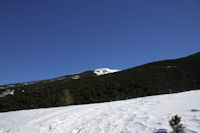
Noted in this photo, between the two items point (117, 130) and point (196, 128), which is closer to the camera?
point (196, 128)

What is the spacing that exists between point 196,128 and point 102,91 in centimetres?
1197

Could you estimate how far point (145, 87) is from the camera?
13555mm

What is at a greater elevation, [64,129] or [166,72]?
[166,72]

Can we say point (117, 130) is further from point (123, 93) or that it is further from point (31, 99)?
point (31, 99)

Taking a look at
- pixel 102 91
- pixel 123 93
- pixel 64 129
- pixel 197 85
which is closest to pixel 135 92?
pixel 123 93

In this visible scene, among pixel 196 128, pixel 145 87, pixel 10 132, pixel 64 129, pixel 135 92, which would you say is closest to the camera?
pixel 196 128

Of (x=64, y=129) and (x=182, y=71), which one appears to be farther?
(x=182, y=71)

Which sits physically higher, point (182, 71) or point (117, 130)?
point (182, 71)

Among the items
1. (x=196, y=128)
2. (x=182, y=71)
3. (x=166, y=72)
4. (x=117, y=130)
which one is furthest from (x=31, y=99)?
(x=182, y=71)

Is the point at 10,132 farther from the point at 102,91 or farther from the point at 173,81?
the point at 173,81

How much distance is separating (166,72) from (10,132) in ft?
59.6

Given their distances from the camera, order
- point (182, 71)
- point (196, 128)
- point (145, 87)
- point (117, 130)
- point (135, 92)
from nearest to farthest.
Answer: point (196, 128)
point (117, 130)
point (135, 92)
point (145, 87)
point (182, 71)

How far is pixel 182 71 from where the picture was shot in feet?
54.8

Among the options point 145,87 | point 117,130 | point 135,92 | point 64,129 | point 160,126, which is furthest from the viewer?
point 145,87
